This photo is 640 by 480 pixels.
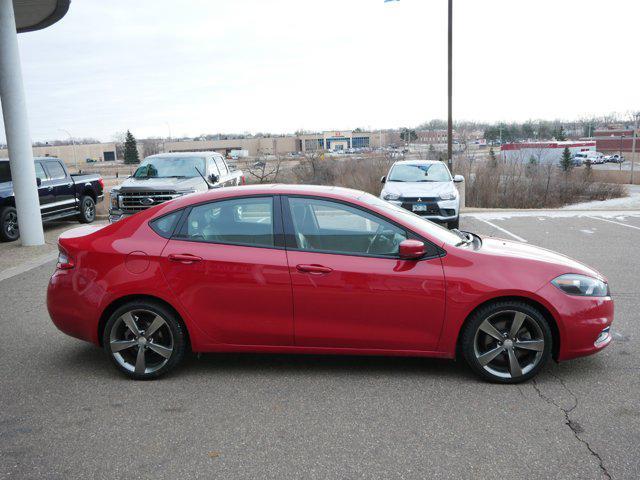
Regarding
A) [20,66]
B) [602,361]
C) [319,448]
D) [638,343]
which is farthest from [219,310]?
[20,66]

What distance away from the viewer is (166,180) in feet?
41.2

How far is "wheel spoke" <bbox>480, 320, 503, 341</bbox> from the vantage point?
438cm

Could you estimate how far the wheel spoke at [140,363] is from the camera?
4.62m

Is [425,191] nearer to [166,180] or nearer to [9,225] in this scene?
[166,180]

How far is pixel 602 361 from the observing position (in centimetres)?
491

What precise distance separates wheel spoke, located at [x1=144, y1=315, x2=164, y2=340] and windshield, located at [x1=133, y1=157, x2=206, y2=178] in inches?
341

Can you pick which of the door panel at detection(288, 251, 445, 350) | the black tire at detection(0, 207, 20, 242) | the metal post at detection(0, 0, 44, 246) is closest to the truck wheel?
the black tire at detection(0, 207, 20, 242)

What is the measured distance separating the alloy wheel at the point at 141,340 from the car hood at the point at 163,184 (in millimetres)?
7559

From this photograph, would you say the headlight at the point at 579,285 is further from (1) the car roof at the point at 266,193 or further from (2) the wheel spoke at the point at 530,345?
(1) the car roof at the point at 266,193

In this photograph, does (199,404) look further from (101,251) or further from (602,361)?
(602,361)

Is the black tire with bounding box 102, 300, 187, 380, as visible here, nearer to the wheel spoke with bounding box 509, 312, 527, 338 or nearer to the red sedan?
the red sedan

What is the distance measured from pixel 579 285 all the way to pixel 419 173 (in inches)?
404

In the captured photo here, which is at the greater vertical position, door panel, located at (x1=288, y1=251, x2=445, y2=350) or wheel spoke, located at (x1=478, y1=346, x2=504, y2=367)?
door panel, located at (x1=288, y1=251, x2=445, y2=350)

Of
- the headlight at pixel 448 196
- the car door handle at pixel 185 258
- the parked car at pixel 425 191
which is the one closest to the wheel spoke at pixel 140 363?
the car door handle at pixel 185 258
